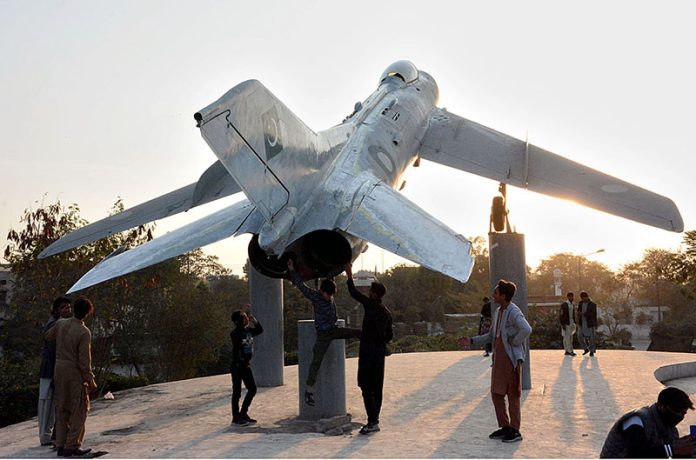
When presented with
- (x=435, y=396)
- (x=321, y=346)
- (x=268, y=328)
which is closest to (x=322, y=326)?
(x=321, y=346)

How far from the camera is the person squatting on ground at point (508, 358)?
345 inches

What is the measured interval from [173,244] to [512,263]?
6.13 meters

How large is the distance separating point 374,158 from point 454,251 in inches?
183

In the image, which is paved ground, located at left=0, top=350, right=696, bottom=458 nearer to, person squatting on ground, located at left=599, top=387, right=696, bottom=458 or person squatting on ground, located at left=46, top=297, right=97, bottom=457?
person squatting on ground, located at left=46, top=297, right=97, bottom=457

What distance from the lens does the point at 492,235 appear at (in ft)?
44.6

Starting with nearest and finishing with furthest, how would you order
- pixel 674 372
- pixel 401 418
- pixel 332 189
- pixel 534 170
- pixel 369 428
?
pixel 369 428, pixel 401 418, pixel 332 189, pixel 534 170, pixel 674 372

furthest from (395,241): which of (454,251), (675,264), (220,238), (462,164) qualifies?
(675,264)

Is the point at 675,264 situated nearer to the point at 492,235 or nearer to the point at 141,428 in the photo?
the point at 492,235

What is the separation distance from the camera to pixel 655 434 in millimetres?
4785

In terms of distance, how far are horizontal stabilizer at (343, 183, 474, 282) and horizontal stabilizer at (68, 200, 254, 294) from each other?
72.2 inches

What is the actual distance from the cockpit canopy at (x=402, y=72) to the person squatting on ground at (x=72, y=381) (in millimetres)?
11230

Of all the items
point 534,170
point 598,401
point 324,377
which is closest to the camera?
point 324,377

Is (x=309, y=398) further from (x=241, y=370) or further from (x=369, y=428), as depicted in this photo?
(x=241, y=370)

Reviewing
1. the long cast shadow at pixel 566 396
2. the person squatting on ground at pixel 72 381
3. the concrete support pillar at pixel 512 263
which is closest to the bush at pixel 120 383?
the person squatting on ground at pixel 72 381
